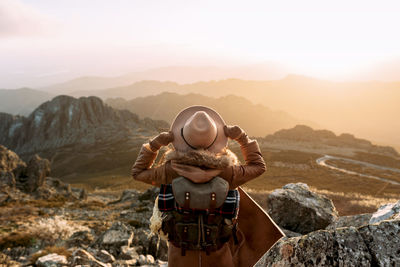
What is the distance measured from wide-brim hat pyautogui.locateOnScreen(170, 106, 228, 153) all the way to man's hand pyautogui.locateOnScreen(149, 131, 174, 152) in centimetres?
11

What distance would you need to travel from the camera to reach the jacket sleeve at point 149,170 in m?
3.98

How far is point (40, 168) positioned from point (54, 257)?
36252 millimetres

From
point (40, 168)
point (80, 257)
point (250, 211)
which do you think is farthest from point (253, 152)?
point (40, 168)

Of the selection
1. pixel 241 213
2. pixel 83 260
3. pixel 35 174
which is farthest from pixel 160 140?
pixel 35 174

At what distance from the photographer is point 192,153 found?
372 cm

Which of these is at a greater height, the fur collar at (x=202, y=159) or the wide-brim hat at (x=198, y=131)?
the wide-brim hat at (x=198, y=131)

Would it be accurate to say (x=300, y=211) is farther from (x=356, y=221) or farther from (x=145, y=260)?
(x=145, y=260)

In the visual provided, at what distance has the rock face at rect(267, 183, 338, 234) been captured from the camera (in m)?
9.63

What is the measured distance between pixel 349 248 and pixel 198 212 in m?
2.03

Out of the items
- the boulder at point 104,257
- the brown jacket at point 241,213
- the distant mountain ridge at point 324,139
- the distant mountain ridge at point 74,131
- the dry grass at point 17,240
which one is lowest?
the distant mountain ridge at point 324,139

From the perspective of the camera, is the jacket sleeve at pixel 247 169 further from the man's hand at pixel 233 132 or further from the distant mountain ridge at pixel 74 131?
the distant mountain ridge at pixel 74 131

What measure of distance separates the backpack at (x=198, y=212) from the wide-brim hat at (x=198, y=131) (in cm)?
57

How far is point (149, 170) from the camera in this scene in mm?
4078

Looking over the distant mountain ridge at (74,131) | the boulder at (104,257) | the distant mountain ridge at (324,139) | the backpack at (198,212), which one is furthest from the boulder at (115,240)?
the distant mountain ridge at (324,139)
